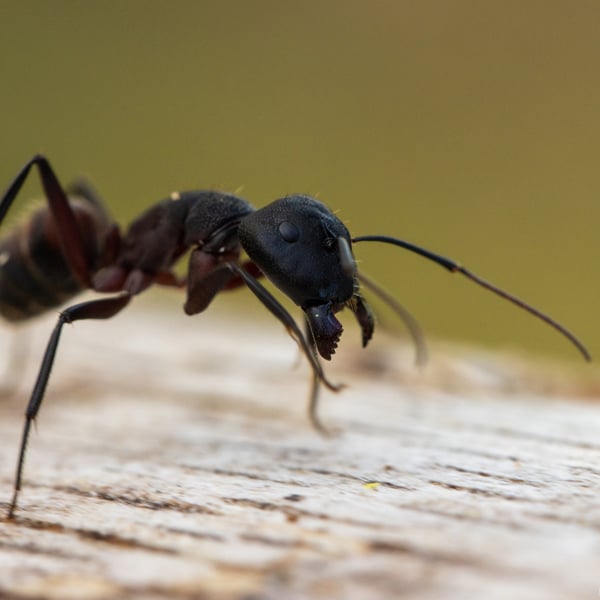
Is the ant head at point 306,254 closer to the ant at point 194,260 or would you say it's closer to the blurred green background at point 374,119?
the ant at point 194,260

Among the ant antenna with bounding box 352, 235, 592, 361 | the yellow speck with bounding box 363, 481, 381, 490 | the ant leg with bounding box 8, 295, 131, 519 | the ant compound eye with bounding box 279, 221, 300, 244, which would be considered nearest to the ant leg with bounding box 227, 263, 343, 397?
the ant compound eye with bounding box 279, 221, 300, 244

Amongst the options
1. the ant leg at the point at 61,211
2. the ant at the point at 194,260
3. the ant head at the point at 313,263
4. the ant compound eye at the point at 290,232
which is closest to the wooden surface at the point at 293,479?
the ant at the point at 194,260

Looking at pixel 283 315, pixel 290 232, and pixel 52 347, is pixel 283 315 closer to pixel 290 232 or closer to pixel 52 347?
pixel 290 232

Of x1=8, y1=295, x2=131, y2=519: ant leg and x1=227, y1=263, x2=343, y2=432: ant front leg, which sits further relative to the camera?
x1=227, y1=263, x2=343, y2=432: ant front leg

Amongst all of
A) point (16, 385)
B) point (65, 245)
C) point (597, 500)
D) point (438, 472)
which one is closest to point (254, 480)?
point (438, 472)

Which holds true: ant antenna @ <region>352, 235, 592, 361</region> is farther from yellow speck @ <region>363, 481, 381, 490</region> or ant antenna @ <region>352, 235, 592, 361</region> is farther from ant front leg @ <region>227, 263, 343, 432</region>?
yellow speck @ <region>363, 481, 381, 490</region>

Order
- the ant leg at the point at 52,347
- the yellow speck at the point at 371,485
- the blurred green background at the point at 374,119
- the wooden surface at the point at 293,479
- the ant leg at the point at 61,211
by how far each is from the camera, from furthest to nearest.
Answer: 1. the blurred green background at the point at 374,119
2. the ant leg at the point at 61,211
3. the ant leg at the point at 52,347
4. the yellow speck at the point at 371,485
5. the wooden surface at the point at 293,479
